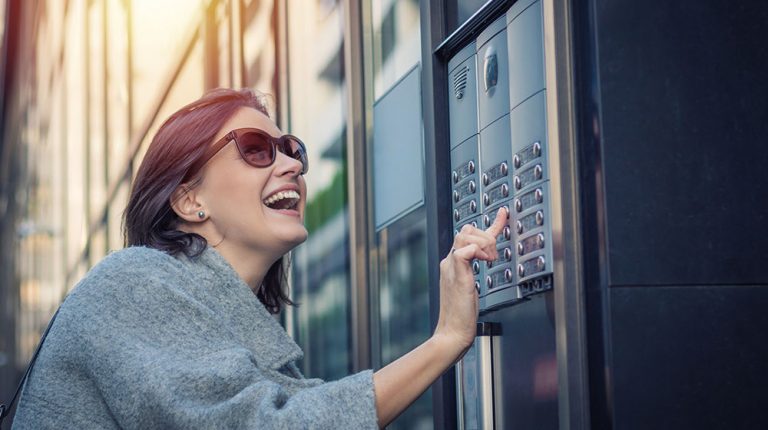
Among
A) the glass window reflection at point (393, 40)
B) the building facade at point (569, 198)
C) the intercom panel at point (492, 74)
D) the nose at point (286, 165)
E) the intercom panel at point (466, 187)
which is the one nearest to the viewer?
the building facade at point (569, 198)

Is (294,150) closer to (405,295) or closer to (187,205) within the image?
(187,205)

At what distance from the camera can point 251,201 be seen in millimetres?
2635

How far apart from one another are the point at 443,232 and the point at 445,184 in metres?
0.11

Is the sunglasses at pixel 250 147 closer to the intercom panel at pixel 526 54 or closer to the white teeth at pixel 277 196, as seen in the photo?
the white teeth at pixel 277 196

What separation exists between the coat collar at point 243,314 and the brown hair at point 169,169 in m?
0.12

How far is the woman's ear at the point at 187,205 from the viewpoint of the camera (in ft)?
8.75

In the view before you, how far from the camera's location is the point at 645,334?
1.98 metres

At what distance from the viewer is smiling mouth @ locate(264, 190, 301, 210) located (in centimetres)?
267

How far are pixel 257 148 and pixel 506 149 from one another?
0.59 m

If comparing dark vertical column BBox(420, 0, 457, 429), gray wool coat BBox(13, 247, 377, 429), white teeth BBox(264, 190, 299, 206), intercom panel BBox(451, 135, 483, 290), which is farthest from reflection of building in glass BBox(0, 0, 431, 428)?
gray wool coat BBox(13, 247, 377, 429)

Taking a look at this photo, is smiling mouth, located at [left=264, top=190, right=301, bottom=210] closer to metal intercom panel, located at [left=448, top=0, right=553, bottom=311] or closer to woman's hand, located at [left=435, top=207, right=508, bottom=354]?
metal intercom panel, located at [left=448, top=0, right=553, bottom=311]

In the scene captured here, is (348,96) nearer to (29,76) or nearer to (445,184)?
(445,184)

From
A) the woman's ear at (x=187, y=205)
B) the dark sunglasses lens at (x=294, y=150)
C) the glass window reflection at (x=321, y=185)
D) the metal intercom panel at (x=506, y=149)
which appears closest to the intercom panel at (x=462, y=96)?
the metal intercom panel at (x=506, y=149)

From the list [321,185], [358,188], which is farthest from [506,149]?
[321,185]
